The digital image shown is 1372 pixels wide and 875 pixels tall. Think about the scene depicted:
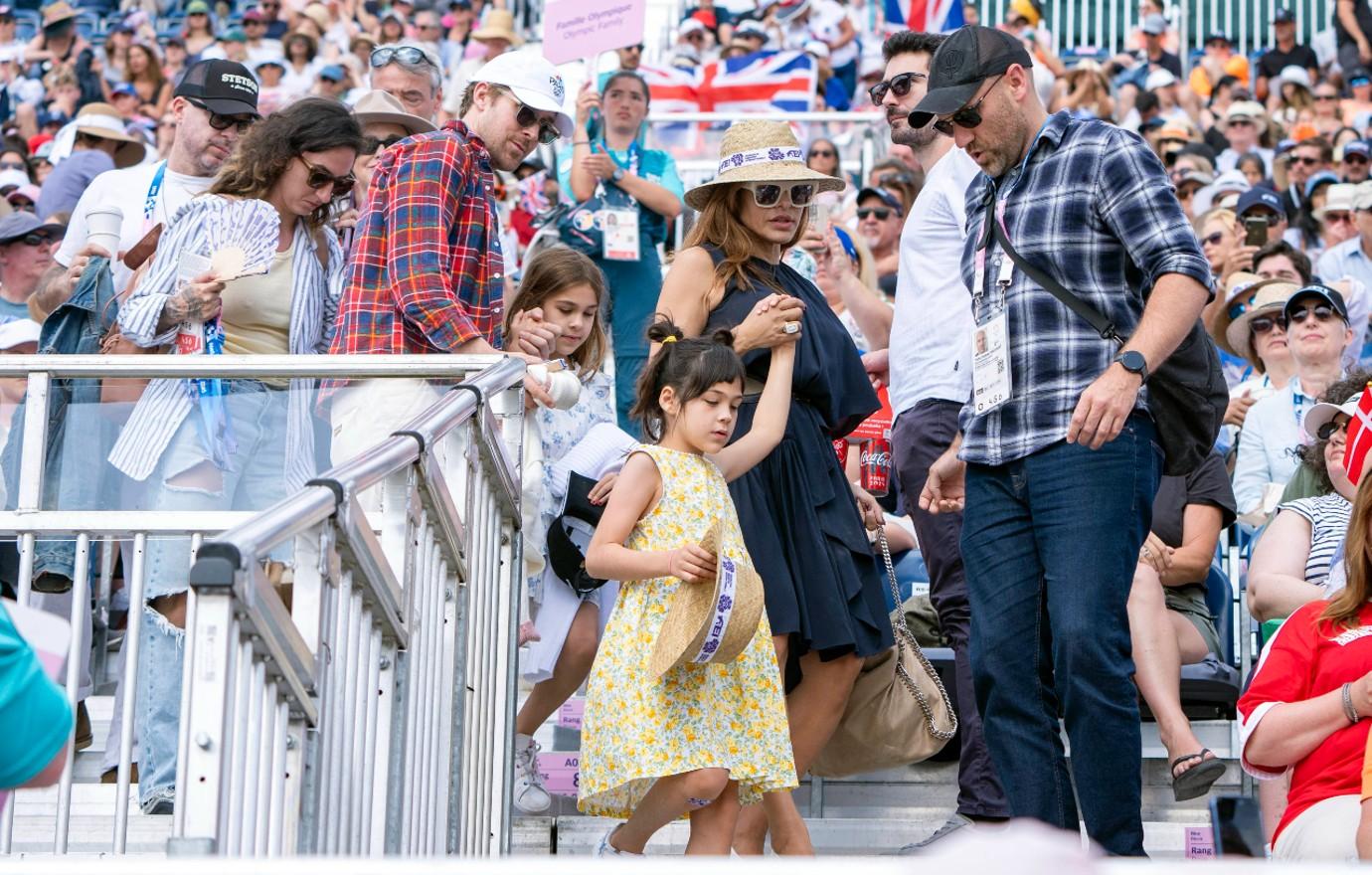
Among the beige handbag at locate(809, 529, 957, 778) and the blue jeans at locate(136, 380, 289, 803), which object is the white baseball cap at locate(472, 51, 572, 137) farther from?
the beige handbag at locate(809, 529, 957, 778)

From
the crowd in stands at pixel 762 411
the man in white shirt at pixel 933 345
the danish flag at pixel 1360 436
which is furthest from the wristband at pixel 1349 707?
the man in white shirt at pixel 933 345

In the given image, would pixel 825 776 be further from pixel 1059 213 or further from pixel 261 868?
pixel 261 868

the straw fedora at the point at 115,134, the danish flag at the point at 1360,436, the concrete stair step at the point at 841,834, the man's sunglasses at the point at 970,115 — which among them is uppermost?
the straw fedora at the point at 115,134

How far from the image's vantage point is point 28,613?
2455 mm

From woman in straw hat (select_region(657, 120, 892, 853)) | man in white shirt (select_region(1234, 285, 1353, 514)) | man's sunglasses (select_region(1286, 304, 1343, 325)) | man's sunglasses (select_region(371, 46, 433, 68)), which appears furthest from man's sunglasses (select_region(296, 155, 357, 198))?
man's sunglasses (select_region(1286, 304, 1343, 325))

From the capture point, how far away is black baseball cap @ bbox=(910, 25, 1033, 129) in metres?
4.26

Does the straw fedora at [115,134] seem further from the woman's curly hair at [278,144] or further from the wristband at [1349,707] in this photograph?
the wristband at [1349,707]

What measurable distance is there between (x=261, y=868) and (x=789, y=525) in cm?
323

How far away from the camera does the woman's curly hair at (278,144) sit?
5348 millimetres

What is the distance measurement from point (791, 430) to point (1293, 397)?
285 centimetres

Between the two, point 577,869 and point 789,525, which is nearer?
point 577,869

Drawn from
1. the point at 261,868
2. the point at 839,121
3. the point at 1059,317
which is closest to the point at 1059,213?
the point at 1059,317

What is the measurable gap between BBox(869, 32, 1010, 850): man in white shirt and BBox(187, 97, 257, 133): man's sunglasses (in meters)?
1.93

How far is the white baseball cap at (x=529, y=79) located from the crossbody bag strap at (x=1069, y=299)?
5.29 ft
